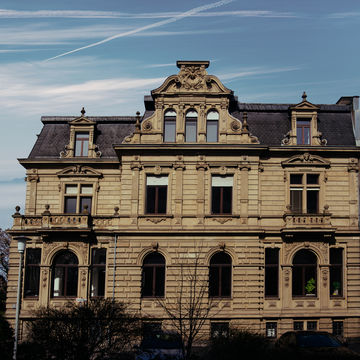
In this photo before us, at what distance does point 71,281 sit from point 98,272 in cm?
178

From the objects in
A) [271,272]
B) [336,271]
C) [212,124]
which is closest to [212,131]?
[212,124]

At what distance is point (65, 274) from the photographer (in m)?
34.3

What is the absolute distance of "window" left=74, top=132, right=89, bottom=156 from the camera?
36688 millimetres

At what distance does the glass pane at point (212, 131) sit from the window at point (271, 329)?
1207 centimetres

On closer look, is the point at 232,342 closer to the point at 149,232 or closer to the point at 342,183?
the point at 149,232

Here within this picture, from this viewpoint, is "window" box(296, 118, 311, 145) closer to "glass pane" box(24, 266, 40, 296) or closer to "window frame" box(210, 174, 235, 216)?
"window frame" box(210, 174, 235, 216)

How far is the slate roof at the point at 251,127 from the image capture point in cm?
3594

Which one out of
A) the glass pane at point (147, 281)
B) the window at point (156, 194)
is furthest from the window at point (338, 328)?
Result: the window at point (156, 194)

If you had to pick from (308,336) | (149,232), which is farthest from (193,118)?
(308,336)

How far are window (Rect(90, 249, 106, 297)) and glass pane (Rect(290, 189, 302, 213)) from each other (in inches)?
491

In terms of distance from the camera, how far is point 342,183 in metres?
34.9

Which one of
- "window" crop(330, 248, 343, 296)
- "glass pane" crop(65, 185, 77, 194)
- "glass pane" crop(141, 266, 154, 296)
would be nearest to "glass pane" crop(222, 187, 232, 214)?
"glass pane" crop(141, 266, 154, 296)

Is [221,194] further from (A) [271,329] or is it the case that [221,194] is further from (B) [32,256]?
(B) [32,256]

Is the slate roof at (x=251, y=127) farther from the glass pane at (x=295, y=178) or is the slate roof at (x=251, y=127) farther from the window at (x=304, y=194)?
the window at (x=304, y=194)
